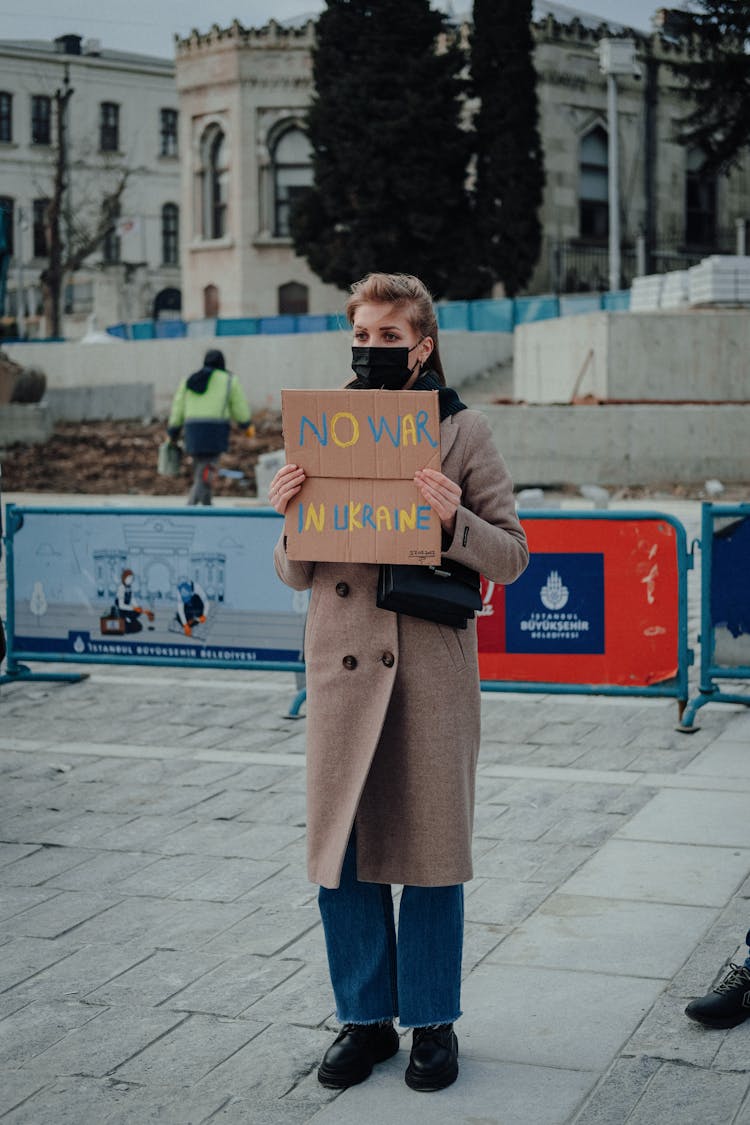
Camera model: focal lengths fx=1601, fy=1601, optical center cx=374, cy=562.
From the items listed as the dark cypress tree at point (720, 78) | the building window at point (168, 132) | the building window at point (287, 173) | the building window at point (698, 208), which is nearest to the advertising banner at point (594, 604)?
the dark cypress tree at point (720, 78)

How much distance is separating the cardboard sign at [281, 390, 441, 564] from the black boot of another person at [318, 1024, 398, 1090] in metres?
1.14

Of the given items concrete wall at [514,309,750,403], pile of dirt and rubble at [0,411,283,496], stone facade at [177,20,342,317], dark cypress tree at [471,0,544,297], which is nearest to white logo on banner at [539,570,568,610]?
pile of dirt and rubble at [0,411,283,496]

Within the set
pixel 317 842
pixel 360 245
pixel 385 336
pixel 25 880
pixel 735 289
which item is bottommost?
pixel 25 880

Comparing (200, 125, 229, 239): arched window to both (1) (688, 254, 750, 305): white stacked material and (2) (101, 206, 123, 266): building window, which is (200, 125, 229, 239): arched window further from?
(1) (688, 254, 750, 305): white stacked material

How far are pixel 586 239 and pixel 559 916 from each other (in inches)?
1635

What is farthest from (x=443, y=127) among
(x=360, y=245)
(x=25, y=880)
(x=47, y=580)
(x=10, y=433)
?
(x=25, y=880)

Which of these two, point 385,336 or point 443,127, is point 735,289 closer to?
point 443,127

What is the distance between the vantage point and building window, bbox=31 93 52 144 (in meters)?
72.1

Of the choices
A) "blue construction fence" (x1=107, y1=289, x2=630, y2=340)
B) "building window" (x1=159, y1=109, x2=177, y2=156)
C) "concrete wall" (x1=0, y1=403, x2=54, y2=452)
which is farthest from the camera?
"building window" (x1=159, y1=109, x2=177, y2=156)

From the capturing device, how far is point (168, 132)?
74375mm

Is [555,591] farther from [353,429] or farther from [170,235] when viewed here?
[170,235]

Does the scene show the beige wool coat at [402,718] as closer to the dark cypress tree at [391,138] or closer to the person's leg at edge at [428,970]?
the person's leg at edge at [428,970]

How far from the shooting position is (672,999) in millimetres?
4312

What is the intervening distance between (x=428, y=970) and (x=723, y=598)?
15.0ft
